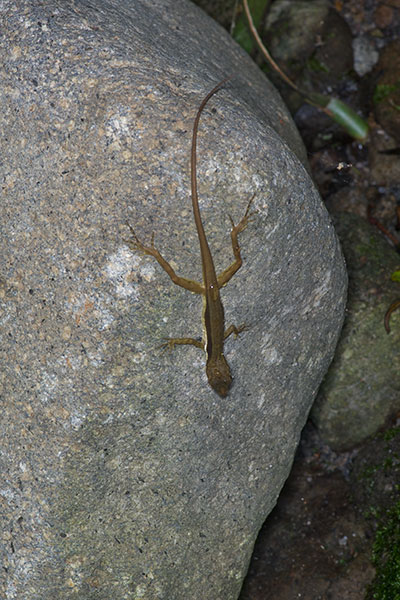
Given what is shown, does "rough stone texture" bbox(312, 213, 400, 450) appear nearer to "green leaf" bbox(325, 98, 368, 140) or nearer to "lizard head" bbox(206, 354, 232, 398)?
"green leaf" bbox(325, 98, 368, 140)

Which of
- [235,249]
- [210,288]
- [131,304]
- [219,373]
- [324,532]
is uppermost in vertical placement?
[235,249]

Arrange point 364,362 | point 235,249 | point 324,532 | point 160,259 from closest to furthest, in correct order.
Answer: point 160,259 < point 235,249 < point 324,532 < point 364,362

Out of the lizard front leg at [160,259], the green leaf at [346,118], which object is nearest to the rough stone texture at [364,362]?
the green leaf at [346,118]

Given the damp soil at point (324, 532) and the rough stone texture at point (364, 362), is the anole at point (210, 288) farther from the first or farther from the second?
the damp soil at point (324, 532)

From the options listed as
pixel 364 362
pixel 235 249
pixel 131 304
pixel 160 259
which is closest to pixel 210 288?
pixel 235 249

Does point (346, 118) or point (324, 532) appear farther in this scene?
point (346, 118)

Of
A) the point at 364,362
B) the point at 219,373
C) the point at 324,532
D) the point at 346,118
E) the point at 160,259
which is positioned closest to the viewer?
the point at 160,259

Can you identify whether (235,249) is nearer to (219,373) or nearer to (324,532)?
(219,373)

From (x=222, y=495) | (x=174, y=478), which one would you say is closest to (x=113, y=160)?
(x=174, y=478)
